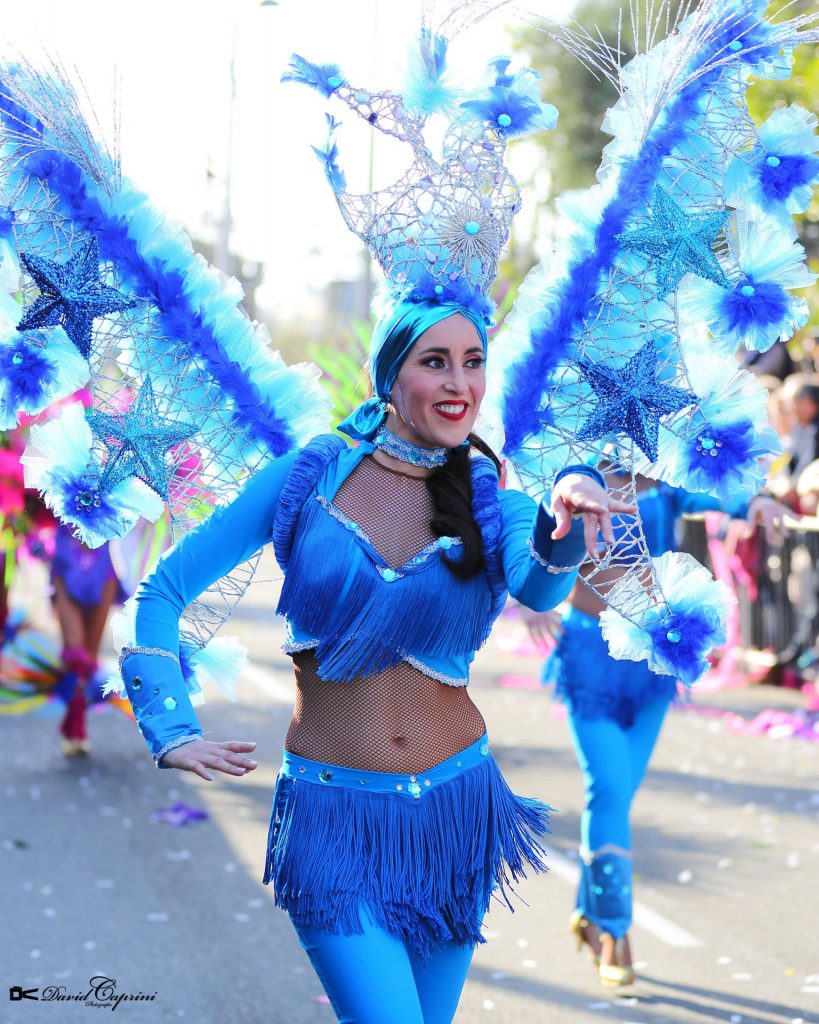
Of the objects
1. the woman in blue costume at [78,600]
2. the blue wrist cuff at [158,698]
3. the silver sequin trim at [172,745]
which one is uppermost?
the blue wrist cuff at [158,698]

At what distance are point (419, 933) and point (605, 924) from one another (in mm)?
1900

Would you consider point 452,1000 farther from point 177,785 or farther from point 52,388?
point 177,785

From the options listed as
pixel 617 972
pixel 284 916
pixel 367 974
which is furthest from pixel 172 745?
pixel 284 916

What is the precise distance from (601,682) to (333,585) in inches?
81.0

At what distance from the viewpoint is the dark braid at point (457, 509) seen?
2.85m

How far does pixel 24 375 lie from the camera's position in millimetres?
2975

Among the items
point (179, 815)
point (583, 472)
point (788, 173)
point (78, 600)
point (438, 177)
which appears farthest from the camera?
point (78, 600)

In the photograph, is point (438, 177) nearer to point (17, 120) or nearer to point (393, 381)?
point (393, 381)

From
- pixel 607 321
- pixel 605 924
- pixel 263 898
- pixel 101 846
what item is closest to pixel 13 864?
pixel 101 846

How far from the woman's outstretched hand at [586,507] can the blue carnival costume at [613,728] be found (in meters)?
2.00

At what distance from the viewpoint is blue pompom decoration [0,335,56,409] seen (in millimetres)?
2973

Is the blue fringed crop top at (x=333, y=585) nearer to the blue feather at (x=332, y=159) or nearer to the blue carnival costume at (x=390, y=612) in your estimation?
the blue carnival costume at (x=390, y=612)

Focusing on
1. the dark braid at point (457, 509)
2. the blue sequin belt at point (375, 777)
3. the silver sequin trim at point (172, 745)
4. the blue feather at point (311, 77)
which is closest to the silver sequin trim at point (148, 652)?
the silver sequin trim at point (172, 745)

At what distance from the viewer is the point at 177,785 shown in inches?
284
